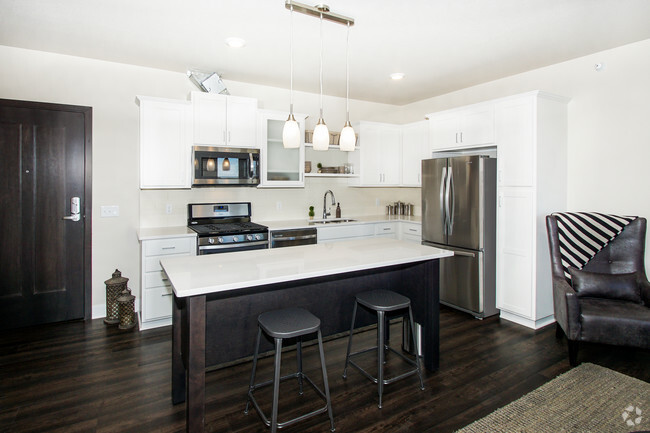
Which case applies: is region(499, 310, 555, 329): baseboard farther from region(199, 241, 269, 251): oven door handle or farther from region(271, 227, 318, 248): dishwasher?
region(199, 241, 269, 251): oven door handle

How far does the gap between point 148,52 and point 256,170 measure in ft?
5.04

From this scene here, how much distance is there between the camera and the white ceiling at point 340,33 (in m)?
2.66

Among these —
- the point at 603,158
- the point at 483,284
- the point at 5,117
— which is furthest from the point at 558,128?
the point at 5,117

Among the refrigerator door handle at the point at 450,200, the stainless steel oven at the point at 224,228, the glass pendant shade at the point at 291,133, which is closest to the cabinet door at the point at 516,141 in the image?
the refrigerator door handle at the point at 450,200

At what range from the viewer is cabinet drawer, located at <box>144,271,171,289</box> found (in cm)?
357

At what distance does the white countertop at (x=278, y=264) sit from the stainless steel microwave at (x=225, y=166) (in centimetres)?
158

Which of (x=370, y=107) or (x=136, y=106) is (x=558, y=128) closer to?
(x=370, y=107)

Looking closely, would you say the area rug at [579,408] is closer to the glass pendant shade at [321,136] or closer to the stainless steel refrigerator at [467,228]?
the stainless steel refrigerator at [467,228]

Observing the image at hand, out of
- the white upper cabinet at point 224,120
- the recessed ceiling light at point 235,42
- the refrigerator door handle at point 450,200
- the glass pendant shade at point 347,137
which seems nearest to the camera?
the glass pendant shade at point 347,137

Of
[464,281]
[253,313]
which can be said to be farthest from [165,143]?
[464,281]

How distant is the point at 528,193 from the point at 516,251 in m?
0.60

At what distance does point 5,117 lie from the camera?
3477mm

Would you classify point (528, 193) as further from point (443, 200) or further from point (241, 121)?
point (241, 121)

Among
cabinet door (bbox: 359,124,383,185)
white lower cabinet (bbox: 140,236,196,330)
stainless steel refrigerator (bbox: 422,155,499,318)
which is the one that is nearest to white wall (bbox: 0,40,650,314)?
white lower cabinet (bbox: 140,236,196,330)
